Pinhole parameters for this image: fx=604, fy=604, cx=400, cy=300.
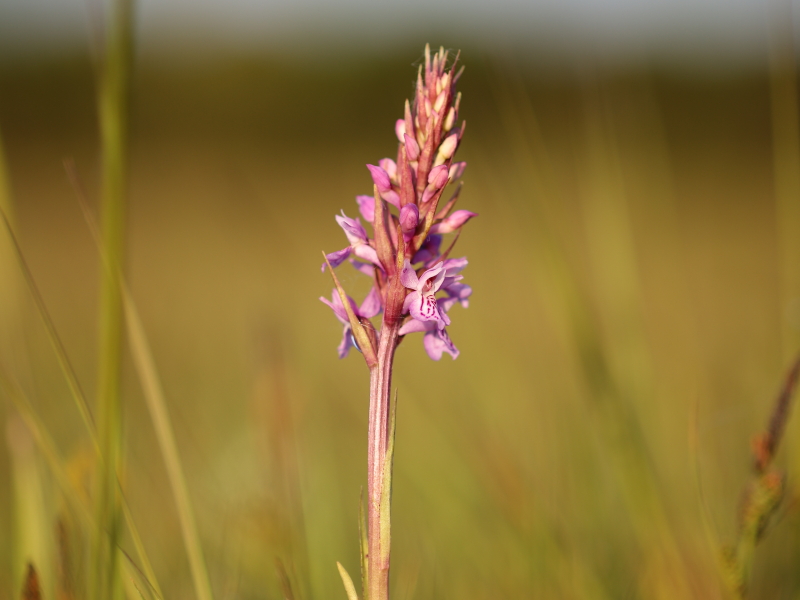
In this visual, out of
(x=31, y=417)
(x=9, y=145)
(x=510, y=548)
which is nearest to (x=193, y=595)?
(x=31, y=417)

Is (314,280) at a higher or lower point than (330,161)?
lower

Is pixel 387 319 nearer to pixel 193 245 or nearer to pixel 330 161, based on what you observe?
pixel 193 245

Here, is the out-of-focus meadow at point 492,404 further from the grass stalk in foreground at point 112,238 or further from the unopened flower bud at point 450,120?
the unopened flower bud at point 450,120

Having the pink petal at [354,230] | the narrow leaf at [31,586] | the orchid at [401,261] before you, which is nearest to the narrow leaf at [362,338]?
the orchid at [401,261]

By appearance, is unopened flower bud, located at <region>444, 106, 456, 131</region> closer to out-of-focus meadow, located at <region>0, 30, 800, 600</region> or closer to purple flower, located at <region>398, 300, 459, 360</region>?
purple flower, located at <region>398, 300, 459, 360</region>

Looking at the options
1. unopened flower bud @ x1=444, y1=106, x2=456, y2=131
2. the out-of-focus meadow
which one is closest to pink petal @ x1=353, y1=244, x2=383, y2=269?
unopened flower bud @ x1=444, y1=106, x2=456, y2=131

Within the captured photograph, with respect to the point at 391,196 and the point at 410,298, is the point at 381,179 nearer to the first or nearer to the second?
the point at 391,196

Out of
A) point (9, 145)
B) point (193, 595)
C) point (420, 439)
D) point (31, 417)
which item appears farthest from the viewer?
point (9, 145)
